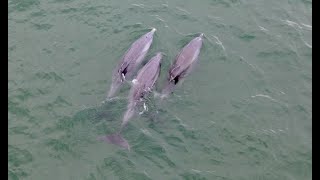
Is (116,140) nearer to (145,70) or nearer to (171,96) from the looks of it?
(171,96)

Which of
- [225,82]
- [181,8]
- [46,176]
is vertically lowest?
[46,176]

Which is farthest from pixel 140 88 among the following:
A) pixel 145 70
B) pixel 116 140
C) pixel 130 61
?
pixel 116 140

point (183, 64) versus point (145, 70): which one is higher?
point (183, 64)

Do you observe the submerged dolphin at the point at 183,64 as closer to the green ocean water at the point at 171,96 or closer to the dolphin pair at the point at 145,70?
the dolphin pair at the point at 145,70

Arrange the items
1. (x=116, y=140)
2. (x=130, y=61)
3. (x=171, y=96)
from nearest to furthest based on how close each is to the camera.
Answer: (x=116, y=140)
(x=171, y=96)
(x=130, y=61)

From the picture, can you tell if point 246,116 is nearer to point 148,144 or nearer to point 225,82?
point 225,82
